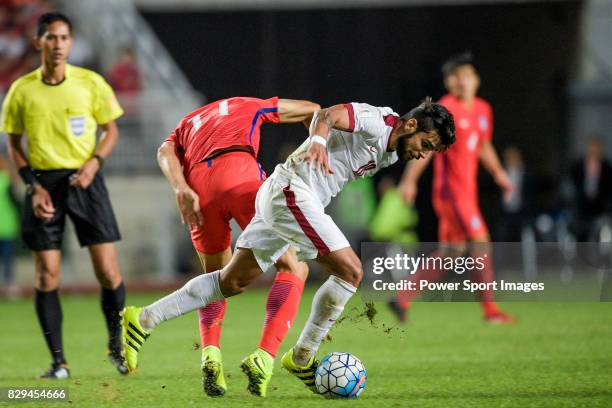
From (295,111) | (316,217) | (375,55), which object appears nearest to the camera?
(316,217)

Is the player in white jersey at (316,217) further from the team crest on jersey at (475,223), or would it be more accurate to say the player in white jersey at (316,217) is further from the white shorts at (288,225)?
the team crest on jersey at (475,223)

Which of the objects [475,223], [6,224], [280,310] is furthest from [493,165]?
[6,224]

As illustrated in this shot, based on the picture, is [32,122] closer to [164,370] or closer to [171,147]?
[171,147]

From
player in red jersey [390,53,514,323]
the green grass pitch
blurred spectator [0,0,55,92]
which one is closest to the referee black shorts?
the green grass pitch

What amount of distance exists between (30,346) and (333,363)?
182 inches

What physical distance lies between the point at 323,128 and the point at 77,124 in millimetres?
2479

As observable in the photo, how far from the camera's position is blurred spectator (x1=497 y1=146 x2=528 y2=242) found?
1906 centimetres

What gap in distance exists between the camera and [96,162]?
830 cm

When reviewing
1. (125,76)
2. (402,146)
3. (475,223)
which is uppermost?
(402,146)

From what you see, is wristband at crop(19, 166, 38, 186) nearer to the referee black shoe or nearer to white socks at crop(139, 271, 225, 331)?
the referee black shoe

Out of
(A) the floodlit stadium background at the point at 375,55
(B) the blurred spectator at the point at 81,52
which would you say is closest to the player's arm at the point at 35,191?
(B) the blurred spectator at the point at 81,52

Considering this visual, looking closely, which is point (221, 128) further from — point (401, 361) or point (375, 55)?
point (375, 55)

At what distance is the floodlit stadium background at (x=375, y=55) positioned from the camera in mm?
21688

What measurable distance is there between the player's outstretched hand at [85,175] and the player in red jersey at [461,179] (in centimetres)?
414
